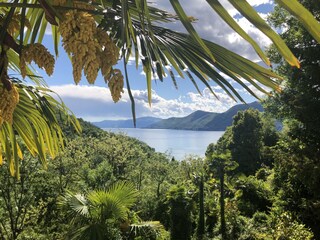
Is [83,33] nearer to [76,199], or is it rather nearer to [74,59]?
[74,59]

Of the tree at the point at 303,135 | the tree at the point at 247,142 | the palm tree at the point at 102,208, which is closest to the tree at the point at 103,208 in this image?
the palm tree at the point at 102,208

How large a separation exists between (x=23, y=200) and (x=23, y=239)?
4376 mm

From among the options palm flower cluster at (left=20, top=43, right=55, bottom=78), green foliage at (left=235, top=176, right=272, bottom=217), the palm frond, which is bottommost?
green foliage at (left=235, top=176, right=272, bottom=217)

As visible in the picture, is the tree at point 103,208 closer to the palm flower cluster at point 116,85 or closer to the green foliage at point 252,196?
the palm flower cluster at point 116,85

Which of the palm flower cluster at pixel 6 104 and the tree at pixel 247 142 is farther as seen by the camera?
the tree at pixel 247 142

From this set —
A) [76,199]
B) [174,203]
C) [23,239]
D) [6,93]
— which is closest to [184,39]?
[6,93]

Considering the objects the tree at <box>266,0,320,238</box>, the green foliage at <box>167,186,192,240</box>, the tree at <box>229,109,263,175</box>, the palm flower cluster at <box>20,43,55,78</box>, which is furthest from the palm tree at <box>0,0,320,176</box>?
the tree at <box>229,109,263,175</box>

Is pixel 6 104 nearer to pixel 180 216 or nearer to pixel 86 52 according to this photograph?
pixel 86 52

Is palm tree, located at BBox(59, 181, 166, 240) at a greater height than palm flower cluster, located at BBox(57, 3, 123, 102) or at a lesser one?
lesser

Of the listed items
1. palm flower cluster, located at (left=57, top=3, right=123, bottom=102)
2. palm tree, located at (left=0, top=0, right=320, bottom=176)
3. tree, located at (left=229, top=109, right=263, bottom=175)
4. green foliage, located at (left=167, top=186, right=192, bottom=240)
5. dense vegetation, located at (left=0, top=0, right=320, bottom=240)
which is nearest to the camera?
palm tree, located at (left=0, top=0, right=320, bottom=176)

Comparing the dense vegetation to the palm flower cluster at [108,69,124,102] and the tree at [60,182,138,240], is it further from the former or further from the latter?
the palm flower cluster at [108,69,124,102]

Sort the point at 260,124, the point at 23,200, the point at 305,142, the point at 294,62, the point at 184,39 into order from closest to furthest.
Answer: the point at 294,62 < the point at 184,39 < the point at 305,142 < the point at 23,200 < the point at 260,124

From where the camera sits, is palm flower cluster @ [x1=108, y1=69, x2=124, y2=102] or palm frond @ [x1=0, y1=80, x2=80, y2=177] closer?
palm flower cluster @ [x1=108, y1=69, x2=124, y2=102]

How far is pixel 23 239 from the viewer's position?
9.34 m
